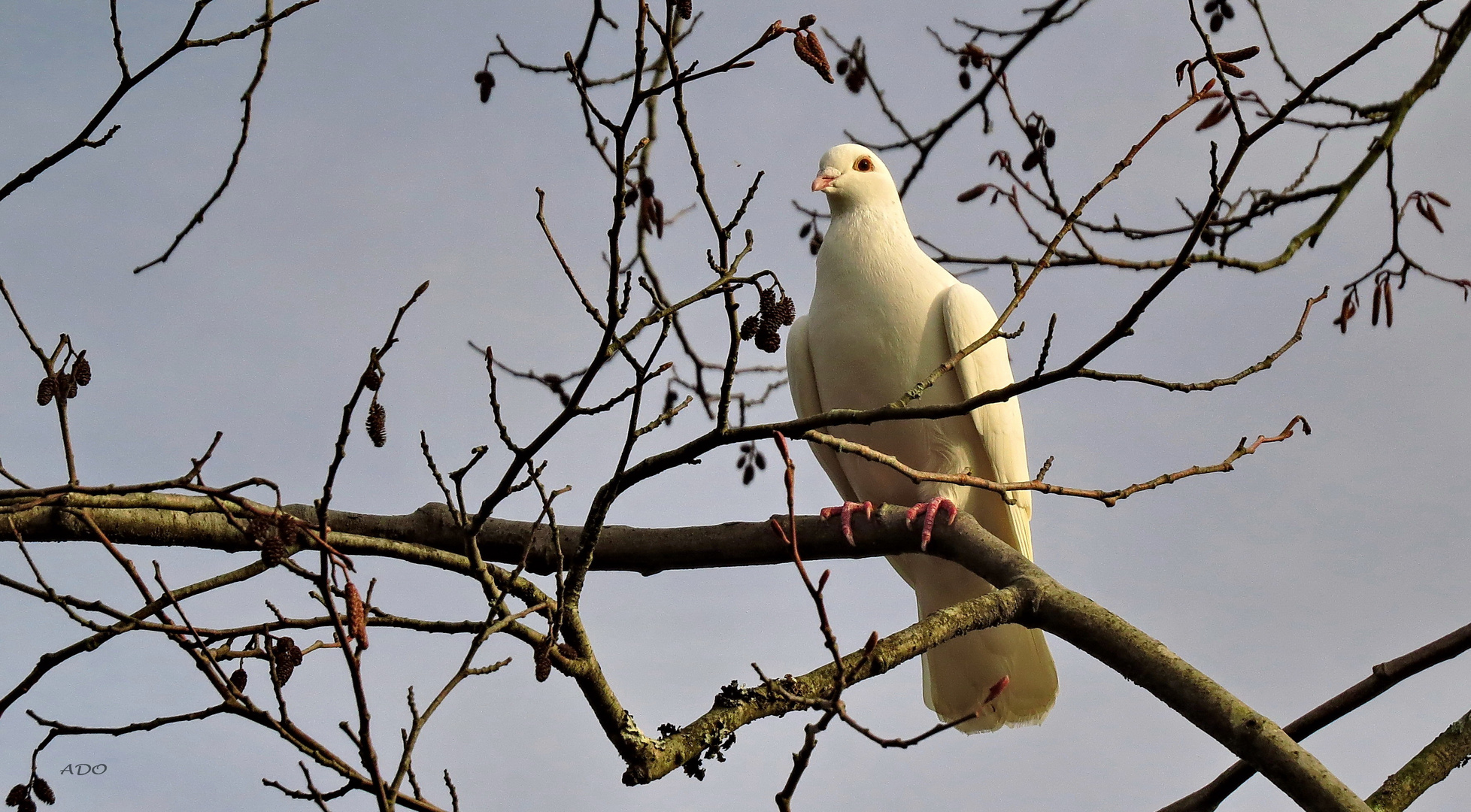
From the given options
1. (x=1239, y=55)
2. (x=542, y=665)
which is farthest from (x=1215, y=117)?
(x=542, y=665)

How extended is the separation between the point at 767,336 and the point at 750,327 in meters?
0.05

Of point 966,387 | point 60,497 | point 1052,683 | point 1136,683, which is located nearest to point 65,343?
point 60,497

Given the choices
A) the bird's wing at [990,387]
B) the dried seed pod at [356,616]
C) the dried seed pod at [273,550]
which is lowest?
the dried seed pod at [356,616]

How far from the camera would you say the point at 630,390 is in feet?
7.92

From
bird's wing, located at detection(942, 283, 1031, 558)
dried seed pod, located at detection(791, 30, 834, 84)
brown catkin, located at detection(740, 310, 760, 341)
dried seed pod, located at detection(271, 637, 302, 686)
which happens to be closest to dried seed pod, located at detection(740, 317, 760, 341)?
brown catkin, located at detection(740, 310, 760, 341)

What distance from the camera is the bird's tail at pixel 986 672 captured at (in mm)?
4445

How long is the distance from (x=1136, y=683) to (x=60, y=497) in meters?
2.33

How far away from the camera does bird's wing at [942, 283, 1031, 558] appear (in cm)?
441

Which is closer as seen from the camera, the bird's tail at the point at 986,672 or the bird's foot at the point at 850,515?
the bird's foot at the point at 850,515

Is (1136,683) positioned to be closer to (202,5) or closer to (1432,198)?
(1432,198)

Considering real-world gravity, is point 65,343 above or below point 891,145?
below

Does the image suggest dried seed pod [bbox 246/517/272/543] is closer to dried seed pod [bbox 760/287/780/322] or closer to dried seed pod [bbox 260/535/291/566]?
dried seed pod [bbox 260/535/291/566]

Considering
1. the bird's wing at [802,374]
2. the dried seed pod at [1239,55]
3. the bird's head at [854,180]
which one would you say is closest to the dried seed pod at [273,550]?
the dried seed pod at [1239,55]

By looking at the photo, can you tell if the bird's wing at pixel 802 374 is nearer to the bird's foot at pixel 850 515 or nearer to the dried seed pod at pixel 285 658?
the bird's foot at pixel 850 515
